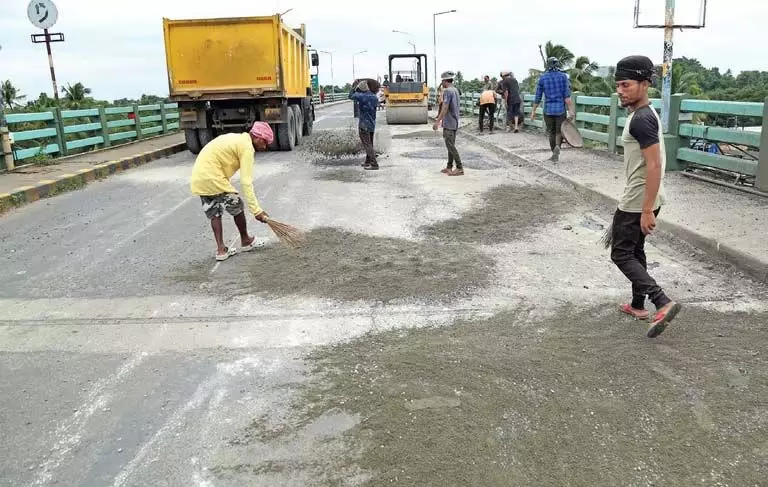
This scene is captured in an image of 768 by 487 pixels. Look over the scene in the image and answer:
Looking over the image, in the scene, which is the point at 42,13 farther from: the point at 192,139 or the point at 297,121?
the point at 297,121

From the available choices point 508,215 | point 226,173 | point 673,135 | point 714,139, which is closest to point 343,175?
point 508,215

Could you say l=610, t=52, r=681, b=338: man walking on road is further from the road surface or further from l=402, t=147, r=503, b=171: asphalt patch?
l=402, t=147, r=503, b=171: asphalt patch

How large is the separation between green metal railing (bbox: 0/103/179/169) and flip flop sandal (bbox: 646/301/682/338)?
1164 centimetres

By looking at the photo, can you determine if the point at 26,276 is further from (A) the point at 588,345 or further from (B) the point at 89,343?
(A) the point at 588,345

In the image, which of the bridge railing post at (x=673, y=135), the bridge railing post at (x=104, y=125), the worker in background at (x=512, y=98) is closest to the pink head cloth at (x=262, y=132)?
the bridge railing post at (x=673, y=135)

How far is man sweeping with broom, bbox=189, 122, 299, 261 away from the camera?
5.61 meters

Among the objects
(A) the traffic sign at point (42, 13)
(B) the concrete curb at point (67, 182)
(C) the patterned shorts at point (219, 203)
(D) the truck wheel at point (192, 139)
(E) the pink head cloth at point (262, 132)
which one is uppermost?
(A) the traffic sign at point (42, 13)

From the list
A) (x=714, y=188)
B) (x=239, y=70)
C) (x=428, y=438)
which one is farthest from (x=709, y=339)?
(x=239, y=70)

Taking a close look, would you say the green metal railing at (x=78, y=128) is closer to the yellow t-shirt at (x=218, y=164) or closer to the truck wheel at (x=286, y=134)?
the truck wheel at (x=286, y=134)

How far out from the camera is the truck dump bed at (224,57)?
13.4m

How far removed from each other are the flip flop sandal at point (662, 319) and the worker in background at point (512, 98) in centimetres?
1441

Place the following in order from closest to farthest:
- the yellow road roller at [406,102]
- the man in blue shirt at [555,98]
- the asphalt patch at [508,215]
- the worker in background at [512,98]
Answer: the asphalt patch at [508,215], the man in blue shirt at [555,98], the worker in background at [512,98], the yellow road roller at [406,102]

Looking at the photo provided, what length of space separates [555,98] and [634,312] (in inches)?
295

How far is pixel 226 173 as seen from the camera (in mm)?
5910
